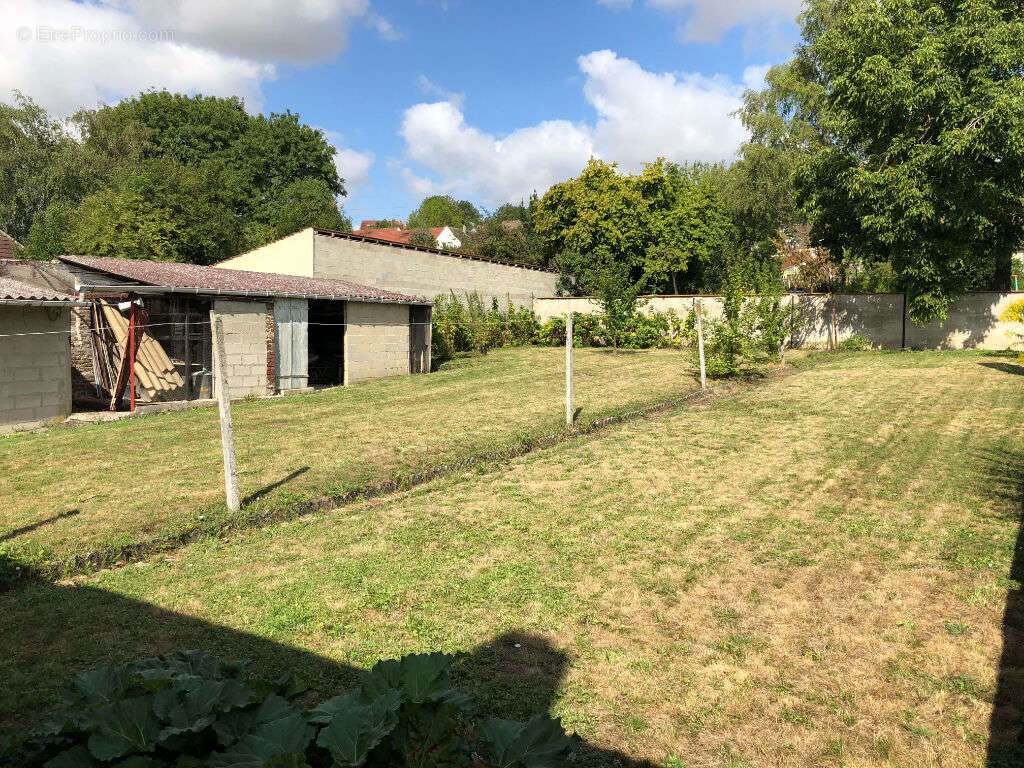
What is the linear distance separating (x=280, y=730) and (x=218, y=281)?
49.1ft

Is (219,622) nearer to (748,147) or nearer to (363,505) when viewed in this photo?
(363,505)

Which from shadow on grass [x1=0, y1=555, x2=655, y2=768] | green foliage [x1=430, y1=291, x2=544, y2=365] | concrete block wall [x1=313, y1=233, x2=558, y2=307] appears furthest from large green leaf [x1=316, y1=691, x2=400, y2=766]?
green foliage [x1=430, y1=291, x2=544, y2=365]

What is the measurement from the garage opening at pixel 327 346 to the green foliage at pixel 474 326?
4220 mm

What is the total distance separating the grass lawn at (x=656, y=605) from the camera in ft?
11.1

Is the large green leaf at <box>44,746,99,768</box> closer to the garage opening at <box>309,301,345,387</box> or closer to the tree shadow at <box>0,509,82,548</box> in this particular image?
the tree shadow at <box>0,509,82,548</box>

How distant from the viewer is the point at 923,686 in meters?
3.60

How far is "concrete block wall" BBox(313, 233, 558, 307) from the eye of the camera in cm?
2105

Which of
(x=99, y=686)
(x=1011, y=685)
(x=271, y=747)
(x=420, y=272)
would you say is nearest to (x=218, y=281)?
(x=420, y=272)

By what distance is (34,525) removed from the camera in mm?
6438

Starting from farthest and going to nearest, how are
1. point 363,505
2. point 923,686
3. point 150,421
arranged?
point 150,421 → point 363,505 → point 923,686

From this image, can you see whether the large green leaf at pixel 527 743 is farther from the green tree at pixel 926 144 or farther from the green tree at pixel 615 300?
the green tree at pixel 615 300

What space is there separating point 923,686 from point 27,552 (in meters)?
7.08

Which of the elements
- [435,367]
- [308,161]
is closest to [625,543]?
[435,367]

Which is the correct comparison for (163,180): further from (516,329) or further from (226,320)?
(226,320)
